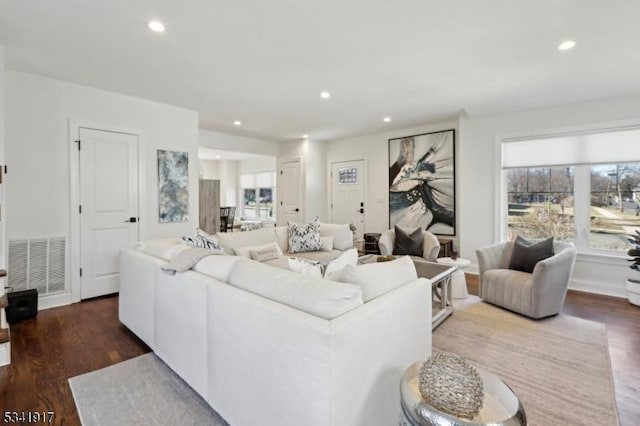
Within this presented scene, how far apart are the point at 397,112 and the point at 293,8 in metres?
3.02

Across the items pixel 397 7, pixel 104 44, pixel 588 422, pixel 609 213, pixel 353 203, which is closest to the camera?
pixel 588 422

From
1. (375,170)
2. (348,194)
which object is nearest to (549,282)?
(375,170)

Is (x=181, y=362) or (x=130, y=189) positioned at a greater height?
(x=130, y=189)

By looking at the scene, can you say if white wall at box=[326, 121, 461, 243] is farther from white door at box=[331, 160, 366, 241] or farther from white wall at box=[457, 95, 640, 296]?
white wall at box=[457, 95, 640, 296]

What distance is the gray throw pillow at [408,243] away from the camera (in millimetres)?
4598

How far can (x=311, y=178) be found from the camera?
7.10m

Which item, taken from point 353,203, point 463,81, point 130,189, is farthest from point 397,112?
point 130,189

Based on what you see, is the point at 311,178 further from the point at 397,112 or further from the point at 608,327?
the point at 608,327

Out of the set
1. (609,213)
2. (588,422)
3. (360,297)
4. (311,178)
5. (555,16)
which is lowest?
(588,422)

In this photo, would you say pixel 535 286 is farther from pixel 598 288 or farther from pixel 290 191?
pixel 290 191

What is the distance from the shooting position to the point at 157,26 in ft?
8.09

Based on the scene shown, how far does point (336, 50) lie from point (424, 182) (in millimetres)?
3545

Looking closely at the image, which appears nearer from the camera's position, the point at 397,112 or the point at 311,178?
the point at 397,112

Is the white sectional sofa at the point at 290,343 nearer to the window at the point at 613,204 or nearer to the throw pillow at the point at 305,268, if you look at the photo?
the throw pillow at the point at 305,268
